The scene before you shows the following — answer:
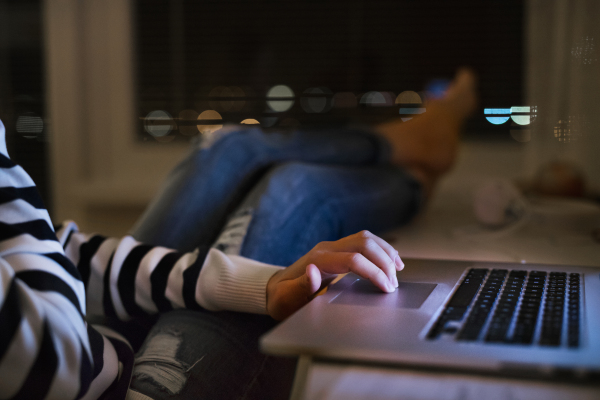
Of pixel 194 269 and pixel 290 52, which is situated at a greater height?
pixel 290 52

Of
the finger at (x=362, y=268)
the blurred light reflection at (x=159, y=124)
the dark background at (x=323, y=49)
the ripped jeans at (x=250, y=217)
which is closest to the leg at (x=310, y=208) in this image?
the ripped jeans at (x=250, y=217)

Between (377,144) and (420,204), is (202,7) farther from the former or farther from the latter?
(420,204)

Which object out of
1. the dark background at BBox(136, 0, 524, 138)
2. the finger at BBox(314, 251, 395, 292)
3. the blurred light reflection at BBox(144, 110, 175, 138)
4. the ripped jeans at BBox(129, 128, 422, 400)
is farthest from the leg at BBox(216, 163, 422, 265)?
the blurred light reflection at BBox(144, 110, 175, 138)

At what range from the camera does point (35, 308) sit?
30 cm

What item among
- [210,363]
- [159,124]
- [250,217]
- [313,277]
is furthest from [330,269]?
[159,124]

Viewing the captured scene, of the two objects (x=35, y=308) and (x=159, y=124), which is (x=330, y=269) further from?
(x=159, y=124)

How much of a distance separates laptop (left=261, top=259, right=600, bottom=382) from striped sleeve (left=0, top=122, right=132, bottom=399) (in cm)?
15

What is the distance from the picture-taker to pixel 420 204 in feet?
3.43

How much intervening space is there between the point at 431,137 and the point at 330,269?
95cm

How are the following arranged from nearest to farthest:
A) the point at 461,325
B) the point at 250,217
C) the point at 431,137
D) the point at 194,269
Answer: the point at 461,325
the point at 194,269
the point at 250,217
the point at 431,137

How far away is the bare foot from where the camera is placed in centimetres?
120

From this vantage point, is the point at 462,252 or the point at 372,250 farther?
the point at 462,252

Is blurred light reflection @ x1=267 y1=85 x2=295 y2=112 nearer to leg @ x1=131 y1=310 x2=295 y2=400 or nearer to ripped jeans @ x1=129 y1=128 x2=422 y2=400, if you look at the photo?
ripped jeans @ x1=129 y1=128 x2=422 y2=400

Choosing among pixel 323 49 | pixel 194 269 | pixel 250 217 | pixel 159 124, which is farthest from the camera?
pixel 159 124
